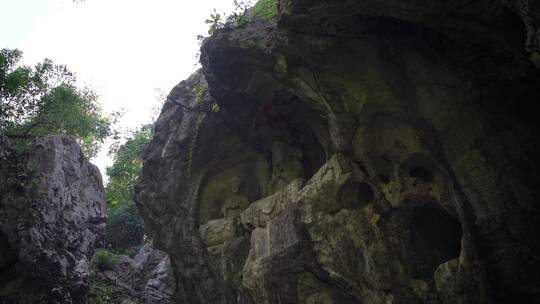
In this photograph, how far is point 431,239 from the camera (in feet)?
23.7

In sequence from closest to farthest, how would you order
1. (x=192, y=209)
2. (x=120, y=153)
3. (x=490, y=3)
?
(x=490, y=3), (x=192, y=209), (x=120, y=153)

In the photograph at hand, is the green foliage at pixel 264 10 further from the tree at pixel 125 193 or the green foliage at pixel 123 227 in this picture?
the green foliage at pixel 123 227

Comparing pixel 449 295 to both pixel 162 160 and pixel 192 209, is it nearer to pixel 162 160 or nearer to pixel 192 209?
pixel 192 209

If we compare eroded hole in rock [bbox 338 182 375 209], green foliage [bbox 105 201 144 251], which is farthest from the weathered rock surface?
eroded hole in rock [bbox 338 182 375 209]

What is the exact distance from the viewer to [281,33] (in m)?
7.38

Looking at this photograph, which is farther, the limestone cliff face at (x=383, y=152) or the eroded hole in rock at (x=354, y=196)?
the eroded hole in rock at (x=354, y=196)

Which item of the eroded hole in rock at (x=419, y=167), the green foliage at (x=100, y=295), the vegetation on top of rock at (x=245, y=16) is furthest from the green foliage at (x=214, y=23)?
the green foliage at (x=100, y=295)

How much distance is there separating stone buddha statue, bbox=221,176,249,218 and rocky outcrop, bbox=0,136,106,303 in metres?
5.23

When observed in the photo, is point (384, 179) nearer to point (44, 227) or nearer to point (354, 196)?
point (354, 196)

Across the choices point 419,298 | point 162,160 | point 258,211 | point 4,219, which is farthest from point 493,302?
point 4,219

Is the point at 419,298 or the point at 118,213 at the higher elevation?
the point at 118,213

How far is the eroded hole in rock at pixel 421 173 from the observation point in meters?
6.99

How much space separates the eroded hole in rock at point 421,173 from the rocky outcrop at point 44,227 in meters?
10.2

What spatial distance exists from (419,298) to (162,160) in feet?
24.6
